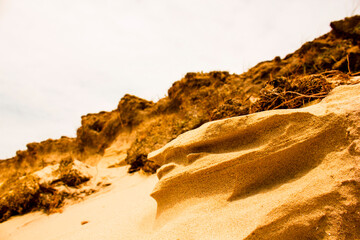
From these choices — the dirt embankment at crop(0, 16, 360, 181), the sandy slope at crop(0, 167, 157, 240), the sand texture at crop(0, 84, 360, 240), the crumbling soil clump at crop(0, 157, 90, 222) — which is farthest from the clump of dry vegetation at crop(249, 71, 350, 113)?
the crumbling soil clump at crop(0, 157, 90, 222)

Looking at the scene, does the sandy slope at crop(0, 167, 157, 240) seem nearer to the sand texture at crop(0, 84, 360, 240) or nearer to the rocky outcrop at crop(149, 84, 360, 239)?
the sand texture at crop(0, 84, 360, 240)

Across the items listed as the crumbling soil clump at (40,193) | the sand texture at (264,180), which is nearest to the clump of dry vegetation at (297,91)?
the sand texture at (264,180)

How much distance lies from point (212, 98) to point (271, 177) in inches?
131

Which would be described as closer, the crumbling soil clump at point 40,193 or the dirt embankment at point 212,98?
the dirt embankment at point 212,98

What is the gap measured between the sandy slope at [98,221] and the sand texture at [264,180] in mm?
23

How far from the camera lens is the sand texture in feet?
3.49

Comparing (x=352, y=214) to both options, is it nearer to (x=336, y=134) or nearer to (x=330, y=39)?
(x=336, y=134)

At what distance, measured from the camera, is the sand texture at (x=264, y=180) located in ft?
3.49

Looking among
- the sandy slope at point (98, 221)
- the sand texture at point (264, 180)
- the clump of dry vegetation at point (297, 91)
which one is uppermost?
the clump of dry vegetation at point (297, 91)

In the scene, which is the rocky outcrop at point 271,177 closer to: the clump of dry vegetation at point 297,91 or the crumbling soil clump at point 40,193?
the clump of dry vegetation at point 297,91

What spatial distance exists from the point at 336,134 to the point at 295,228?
67cm

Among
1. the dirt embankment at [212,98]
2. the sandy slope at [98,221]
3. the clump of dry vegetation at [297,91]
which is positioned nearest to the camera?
the sandy slope at [98,221]

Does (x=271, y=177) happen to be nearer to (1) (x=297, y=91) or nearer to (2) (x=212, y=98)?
(1) (x=297, y=91)

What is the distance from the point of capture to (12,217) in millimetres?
3645
